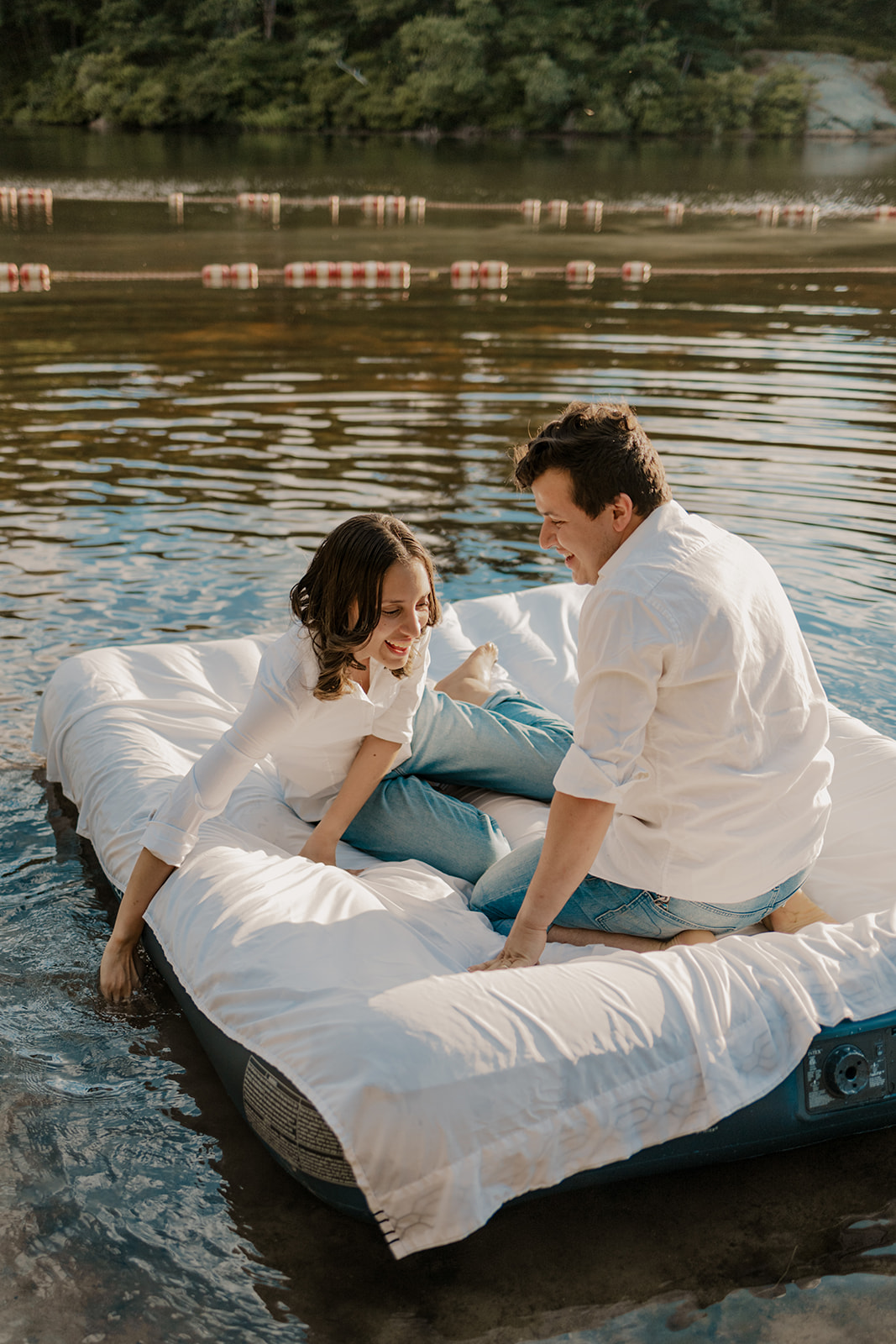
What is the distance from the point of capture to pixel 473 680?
3.78m

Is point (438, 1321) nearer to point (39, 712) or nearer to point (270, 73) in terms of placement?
point (39, 712)

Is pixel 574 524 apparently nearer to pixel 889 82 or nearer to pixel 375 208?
pixel 375 208

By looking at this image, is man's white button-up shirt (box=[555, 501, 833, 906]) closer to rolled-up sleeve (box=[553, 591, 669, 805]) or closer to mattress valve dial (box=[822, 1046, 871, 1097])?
rolled-up sleeve (box=[553, 591, 669, 805])

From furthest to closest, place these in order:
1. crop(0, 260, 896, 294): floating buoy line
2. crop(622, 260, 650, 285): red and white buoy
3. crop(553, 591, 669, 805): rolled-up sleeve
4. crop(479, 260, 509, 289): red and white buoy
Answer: crop(622, 260, 650, 285): red and white buoy < crop(479, 260, 509, 289): red and white buoy < crop(0, 260, 896, 294): floating buoy line < crop(553, 591, 669, 805): rolled-up sleeve

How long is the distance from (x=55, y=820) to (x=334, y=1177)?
1.97 meters

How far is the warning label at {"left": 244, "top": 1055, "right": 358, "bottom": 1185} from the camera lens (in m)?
2.24

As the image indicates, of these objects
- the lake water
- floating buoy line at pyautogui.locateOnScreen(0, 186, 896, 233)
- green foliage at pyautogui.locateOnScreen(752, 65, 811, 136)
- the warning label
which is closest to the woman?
the lake water

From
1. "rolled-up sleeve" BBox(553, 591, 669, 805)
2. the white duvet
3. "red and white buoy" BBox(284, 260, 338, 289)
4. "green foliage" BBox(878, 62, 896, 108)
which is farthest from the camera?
"green foliage" BBox(878, 62, 896, 108)

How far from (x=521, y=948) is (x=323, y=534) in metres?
3.96

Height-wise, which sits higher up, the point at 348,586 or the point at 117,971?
the point at 348,586

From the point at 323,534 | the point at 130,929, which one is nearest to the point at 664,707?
the point at 130,929

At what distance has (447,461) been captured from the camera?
748 centimetres

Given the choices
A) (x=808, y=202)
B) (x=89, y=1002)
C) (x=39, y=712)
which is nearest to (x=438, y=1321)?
(x=89, y=1002)

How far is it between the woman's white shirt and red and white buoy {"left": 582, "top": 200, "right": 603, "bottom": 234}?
16255 mm
